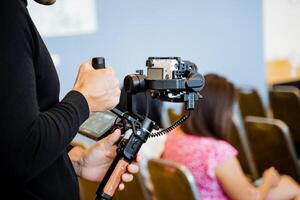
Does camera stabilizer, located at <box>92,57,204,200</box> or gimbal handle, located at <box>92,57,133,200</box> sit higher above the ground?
camera stabilizer, located at <box>92,57,204,200</box>

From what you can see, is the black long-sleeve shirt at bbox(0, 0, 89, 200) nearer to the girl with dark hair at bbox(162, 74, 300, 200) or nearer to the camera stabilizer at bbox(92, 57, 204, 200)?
the camera stabilizer at bbox(92, 57, 204, 200)

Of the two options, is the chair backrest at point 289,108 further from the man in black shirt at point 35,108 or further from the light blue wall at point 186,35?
the man in black shirt at point 35,108

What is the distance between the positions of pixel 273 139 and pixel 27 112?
176cm

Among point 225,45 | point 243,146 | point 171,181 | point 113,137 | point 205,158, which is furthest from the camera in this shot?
point 225,45

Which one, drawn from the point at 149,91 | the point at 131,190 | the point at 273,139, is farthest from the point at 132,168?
the point at 273,139

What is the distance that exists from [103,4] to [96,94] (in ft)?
6.56

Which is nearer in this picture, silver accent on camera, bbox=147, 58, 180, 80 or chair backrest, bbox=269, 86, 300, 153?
silver accent on camera, bbox=147, 58, 180, 80

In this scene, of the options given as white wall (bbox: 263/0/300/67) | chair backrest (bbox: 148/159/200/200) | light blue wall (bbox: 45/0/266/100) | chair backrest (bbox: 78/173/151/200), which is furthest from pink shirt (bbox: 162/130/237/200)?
white wall (bbox: 263/0/300/67)

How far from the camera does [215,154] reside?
1.77 metres

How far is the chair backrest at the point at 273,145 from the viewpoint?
7.16 ft

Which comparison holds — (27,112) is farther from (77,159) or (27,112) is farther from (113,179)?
(77,159)

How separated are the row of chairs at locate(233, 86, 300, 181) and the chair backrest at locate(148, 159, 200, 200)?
68cm

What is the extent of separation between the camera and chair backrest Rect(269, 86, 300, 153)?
2961 mm

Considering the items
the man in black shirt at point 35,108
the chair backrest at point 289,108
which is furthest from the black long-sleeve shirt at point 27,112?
the chair backrest at point 289,108
